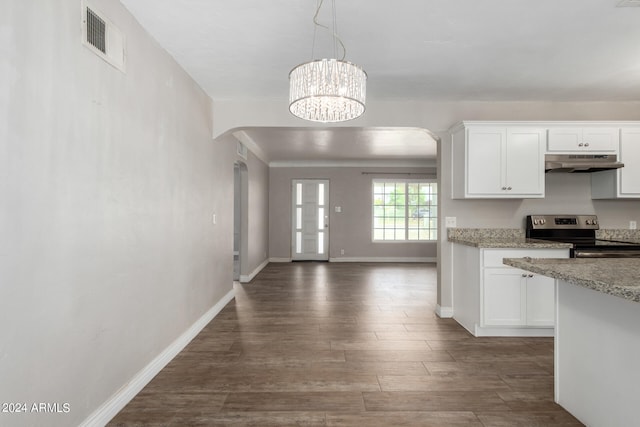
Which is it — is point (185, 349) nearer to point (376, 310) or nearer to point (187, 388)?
point (187, 388)

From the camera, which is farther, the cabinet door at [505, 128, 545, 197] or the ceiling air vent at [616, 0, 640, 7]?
the cabinet door at [505, 128, 545, 197]

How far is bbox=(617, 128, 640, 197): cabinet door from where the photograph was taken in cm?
352

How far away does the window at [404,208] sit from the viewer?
848 cm

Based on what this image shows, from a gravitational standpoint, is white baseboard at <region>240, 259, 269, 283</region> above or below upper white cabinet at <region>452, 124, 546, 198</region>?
below

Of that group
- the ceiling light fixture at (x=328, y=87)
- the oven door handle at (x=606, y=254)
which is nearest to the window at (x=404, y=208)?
the oven door handle at (x=606, y=254)

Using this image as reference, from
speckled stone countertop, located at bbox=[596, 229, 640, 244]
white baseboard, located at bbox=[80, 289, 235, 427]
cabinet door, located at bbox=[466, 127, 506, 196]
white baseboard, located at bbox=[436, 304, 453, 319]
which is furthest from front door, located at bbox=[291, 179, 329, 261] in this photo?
speckled stone countertop, located at bbox=[596, 229, 640, 244]

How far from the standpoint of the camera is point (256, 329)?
3457 mm

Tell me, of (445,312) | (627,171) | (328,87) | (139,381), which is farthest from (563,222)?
(139,381)

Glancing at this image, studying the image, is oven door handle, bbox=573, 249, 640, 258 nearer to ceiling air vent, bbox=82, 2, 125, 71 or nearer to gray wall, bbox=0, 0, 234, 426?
gray wall, bbox=0, 0, 234, 426

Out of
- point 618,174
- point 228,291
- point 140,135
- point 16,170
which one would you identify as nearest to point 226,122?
point 140,135

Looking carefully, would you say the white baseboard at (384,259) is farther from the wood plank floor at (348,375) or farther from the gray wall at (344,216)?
the wood plank floor at (348,375)

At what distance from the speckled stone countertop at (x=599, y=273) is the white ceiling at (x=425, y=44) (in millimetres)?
1583

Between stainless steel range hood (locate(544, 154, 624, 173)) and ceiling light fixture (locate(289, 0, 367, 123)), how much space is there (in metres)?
2.61

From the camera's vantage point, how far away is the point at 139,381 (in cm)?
227
